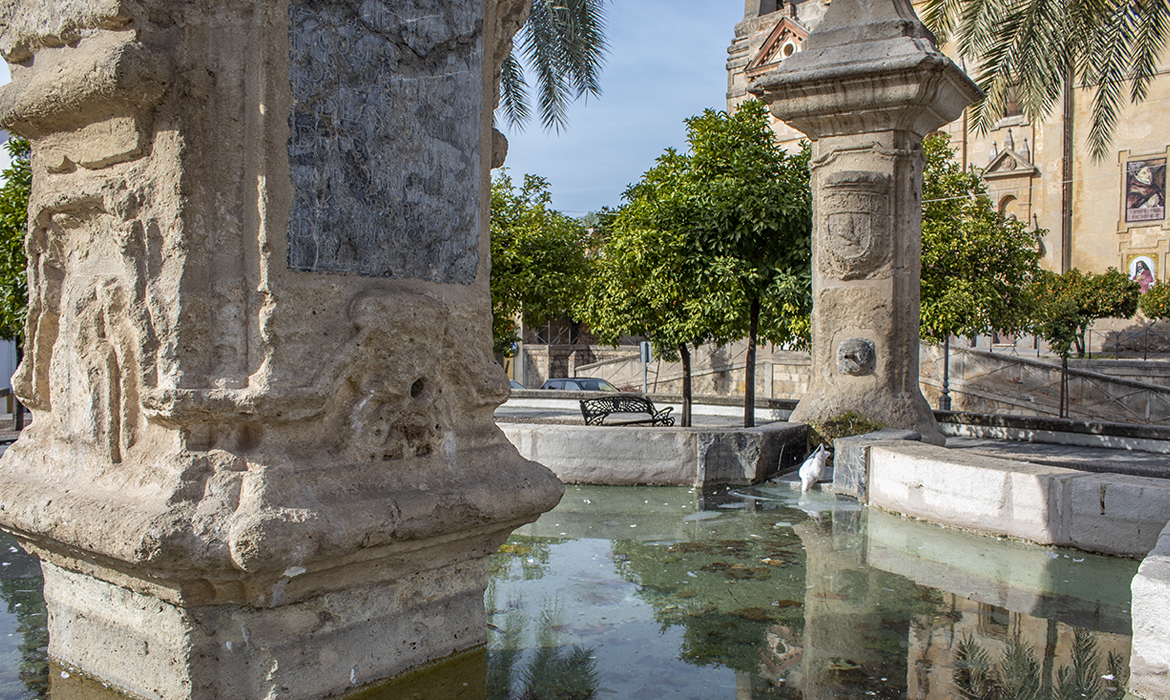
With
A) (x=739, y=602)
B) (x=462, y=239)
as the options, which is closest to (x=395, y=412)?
(x=462, y=239)

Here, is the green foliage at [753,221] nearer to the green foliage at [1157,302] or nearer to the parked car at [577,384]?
the parked car at [577,384]

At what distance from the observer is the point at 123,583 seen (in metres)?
2.45

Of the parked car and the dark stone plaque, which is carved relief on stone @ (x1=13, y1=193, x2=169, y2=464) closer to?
the dark stone plaque

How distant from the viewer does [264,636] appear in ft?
7.66

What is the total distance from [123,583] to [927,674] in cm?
249

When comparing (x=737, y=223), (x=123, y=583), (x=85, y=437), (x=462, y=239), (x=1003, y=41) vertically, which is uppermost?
(x=1003, y=41)

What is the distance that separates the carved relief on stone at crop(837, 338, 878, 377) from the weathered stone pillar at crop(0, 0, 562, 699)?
17.8 ft

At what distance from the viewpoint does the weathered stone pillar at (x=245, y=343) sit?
231cm

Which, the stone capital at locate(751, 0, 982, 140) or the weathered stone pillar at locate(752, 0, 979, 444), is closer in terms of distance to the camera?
the stone capital at locate(751, 0, 982, 140)

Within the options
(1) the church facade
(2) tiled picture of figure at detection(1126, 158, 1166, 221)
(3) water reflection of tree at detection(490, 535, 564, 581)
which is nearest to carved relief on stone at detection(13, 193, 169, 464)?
(3) water reflection of tree at detection(490, 535, 564, 581)

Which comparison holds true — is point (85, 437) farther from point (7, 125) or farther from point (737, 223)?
point (737, 223)

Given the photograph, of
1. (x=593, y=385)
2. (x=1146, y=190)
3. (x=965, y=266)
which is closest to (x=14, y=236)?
(x=593, y=385)

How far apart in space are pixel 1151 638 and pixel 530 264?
23567 millimetres

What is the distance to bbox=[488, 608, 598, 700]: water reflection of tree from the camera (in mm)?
2680
